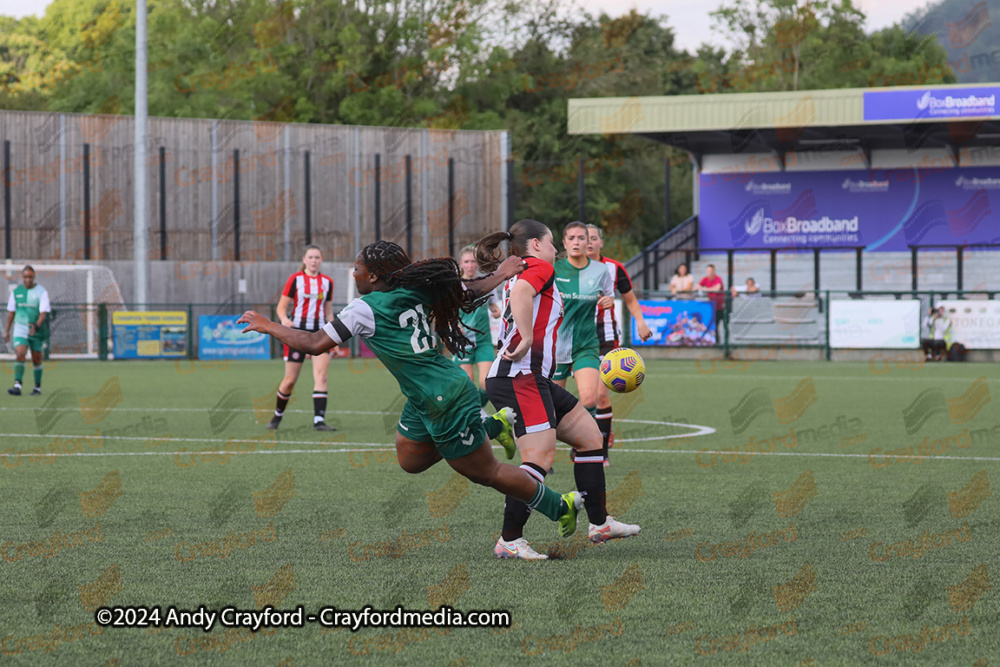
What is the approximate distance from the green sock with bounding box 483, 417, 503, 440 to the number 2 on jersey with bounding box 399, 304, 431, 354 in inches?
20.5

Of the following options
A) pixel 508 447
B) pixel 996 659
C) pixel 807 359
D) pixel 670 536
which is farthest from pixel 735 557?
pixel 807 359

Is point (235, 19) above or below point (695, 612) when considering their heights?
above

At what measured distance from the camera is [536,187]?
53.4 metres

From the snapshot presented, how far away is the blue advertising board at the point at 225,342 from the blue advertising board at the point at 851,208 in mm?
15538

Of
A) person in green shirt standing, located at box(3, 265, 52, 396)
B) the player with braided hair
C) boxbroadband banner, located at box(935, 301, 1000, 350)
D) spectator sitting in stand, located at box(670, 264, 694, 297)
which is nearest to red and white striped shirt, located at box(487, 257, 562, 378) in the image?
the player with braided hair

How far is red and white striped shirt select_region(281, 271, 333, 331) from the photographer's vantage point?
14.3 meters

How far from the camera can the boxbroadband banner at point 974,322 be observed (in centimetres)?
2889

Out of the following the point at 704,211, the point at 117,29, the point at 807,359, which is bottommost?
the point at 807,359

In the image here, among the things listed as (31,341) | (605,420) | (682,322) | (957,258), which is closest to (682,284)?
(682,322)

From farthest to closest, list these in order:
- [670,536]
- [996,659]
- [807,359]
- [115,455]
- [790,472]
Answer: [807,359] < [115,455] < [790,472] < [670,536] < [996,659]

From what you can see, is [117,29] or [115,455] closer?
[115,455]

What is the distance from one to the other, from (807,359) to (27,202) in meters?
22.4

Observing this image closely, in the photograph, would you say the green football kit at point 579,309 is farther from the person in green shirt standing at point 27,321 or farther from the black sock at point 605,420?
the person in green shirt standing at point 27,321

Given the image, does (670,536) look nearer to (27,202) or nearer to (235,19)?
(27,202)
